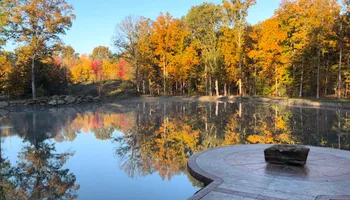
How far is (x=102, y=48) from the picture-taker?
80000 mm

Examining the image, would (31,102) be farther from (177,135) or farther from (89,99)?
(177,135)

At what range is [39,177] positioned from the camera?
262 inches

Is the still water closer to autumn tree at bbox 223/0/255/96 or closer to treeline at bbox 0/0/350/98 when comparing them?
treeline at bbox 0/0/350/98

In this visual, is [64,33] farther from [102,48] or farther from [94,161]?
[102,48]

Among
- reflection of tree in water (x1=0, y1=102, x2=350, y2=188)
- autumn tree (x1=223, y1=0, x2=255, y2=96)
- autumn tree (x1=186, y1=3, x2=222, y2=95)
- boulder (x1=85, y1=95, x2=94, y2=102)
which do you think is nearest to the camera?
reflection of tree in water (x1=0, y1=102, x2=350, y2=188)

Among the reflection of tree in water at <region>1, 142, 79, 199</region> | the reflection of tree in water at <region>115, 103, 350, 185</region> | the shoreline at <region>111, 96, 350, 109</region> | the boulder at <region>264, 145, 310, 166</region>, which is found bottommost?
the reflection of tree in water at <region>1, 142, 79, 199</region>

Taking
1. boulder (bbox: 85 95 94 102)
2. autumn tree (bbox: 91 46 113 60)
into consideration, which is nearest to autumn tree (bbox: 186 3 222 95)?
boulder (bbox: 85 95 94 102)

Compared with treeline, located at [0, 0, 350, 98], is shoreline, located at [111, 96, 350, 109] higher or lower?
lower

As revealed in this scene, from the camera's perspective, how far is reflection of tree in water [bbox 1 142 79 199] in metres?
5.68

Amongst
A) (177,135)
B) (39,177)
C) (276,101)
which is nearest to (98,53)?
(276,101)

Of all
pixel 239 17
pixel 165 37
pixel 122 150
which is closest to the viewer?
pixel 122 150

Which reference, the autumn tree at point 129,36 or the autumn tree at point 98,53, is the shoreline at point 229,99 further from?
the autumn tree at point 98,53

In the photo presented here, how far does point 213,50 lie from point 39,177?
3020cm

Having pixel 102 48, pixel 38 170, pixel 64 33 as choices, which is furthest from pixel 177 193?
pixel 102 48
